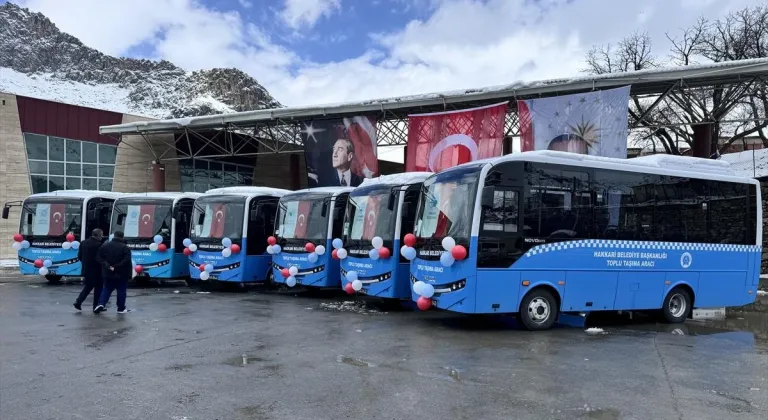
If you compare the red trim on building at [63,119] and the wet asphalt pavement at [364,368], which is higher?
the red trim on building at [63,119]

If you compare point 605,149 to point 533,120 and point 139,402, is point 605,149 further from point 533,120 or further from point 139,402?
point 139,402

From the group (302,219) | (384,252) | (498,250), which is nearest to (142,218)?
(302,219)

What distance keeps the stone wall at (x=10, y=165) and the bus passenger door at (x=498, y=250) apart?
86.6ft

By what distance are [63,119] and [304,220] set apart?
20890mm

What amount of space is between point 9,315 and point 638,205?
12.0 metres

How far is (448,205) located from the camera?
9984 mm

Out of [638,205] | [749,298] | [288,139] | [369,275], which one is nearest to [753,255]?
[749,298]

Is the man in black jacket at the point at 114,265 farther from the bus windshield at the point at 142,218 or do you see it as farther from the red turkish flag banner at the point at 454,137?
the red turkish flag banner at the point at 454,137

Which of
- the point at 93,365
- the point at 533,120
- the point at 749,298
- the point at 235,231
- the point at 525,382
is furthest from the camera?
the point at 533,120

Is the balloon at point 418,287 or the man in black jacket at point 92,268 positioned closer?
the balloon at point 418,287

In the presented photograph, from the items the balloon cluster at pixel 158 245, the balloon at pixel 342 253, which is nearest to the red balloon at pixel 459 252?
the balloon at pixel 342 253

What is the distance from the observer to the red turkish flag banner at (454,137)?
19797 millimetres

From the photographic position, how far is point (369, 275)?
40.5ft

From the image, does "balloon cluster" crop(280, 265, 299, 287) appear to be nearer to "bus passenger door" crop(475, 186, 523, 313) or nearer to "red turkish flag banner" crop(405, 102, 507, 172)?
"bus passenger door" crop(475, 186, 523, 313)
